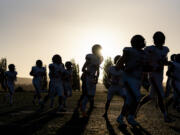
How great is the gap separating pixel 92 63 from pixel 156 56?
10.1 ft

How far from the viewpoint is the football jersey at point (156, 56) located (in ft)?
27.6

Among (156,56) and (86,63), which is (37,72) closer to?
(86,63)

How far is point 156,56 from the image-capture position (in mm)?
8477

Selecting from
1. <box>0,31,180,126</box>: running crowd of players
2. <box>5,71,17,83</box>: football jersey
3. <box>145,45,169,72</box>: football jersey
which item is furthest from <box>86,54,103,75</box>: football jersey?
<box>5,71,17,83</box>: football jersey

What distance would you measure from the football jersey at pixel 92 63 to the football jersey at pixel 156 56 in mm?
2918

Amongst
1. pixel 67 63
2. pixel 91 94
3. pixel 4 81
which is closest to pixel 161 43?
pixel 91 94

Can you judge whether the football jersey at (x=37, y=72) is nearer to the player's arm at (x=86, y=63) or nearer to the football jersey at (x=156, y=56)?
the player's arm at (x=86, y=63)

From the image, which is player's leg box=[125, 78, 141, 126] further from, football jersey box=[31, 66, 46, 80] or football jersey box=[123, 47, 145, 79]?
football jersey box=[31, 66, 46, 80]

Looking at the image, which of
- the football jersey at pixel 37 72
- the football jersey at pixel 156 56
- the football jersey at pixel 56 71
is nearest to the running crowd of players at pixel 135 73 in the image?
the football jersey at pixel 156 56

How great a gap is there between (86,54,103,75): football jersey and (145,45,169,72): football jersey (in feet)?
9.57

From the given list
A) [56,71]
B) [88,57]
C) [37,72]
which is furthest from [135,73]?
[37,72]

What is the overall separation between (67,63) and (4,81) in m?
3.11

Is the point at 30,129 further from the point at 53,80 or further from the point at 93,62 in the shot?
the point at 53,80

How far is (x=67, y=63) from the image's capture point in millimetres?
16656
